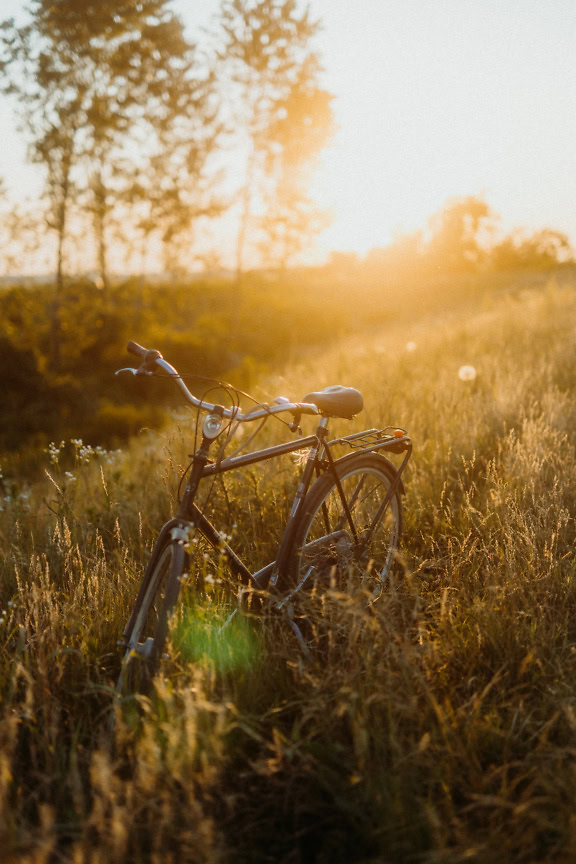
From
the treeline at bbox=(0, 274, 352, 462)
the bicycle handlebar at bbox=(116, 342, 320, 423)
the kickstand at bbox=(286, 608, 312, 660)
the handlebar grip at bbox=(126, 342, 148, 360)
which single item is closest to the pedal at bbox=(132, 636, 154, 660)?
the kickstand at bbox=(286, 608, 312, 660)

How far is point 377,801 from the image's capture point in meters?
1.86

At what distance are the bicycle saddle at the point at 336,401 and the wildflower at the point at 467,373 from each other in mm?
5089

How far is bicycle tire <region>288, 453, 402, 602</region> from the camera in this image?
285 centimetres

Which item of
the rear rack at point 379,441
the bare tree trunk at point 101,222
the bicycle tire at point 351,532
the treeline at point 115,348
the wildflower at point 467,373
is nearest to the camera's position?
the bicycle tire at point 351,532

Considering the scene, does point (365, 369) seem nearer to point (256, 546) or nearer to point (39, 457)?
point (39, 457)

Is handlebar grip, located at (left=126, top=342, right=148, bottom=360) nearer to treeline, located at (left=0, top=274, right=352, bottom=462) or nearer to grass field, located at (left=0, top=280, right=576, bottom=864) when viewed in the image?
grass field, located at (left=0, top=280, right=576, bottom=864)

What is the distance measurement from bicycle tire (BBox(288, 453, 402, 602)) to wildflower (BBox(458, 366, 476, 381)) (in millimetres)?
4374

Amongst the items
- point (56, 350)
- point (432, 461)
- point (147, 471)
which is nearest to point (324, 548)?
point (432, 461)

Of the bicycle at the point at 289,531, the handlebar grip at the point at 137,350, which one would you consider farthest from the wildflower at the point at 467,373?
the handlebar grip at the point at 137,350

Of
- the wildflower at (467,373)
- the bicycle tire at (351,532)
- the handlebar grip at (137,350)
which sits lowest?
the bicycle tire at (351,532)

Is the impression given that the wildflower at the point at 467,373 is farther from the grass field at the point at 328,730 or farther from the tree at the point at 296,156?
the tree at the point at 296,156

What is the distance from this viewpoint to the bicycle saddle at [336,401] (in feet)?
9.45

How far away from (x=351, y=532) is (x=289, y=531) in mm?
684

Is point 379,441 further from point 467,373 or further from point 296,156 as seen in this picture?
point 296,156
